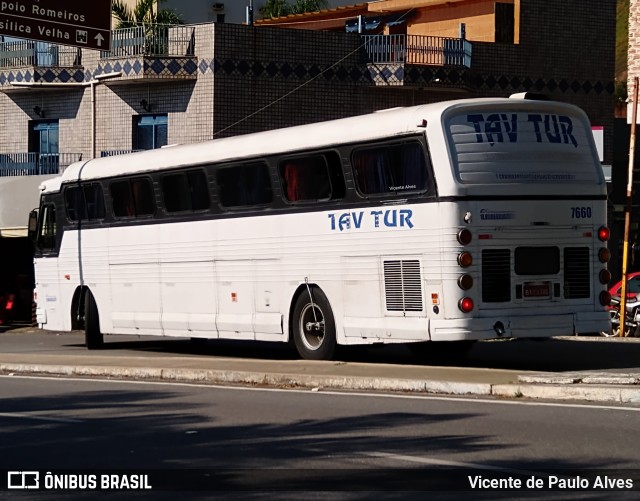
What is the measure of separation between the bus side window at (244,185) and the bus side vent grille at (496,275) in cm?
413

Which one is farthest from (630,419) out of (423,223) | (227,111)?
(227,111)

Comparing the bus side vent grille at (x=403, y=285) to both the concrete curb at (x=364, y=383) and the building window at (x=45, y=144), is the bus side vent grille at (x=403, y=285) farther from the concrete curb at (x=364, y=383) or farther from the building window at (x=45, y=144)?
the building window at (x=45, y=144)

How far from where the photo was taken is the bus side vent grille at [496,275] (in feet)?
52.8

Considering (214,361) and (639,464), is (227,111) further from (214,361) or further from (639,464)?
(639,464)

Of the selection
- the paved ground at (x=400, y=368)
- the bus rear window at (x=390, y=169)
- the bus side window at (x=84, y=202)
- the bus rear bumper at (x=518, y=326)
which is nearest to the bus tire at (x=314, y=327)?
the paved ground at (x=400, y=368)

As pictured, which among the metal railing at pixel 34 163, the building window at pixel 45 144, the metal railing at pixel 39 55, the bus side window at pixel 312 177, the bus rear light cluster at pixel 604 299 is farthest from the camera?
the building window at pixel 45 144

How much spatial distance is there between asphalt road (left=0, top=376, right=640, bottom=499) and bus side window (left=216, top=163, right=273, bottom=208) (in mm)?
4897

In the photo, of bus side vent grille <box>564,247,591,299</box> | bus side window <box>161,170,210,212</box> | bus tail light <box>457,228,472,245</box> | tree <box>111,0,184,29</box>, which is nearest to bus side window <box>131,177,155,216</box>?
bus side window <box>161,170,210,212</box>

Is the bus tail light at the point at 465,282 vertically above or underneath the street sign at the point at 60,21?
underneath

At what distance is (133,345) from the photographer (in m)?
25.0

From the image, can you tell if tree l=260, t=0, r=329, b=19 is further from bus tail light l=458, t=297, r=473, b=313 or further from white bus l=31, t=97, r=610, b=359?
bus tail light l=458, t=297, r=473, b=313

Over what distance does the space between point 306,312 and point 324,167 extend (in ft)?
7.06

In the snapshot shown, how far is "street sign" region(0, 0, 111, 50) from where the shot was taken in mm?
23234

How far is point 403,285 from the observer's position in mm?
16609
